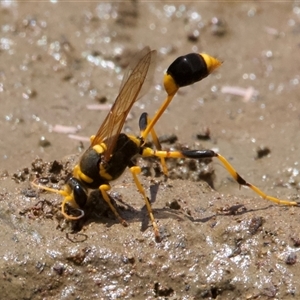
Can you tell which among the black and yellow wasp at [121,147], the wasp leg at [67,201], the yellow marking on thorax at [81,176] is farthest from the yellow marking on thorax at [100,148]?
the wasp leg at [67,201]

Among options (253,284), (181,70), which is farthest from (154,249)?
(181,70)

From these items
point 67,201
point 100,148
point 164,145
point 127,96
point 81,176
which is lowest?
point 164,145

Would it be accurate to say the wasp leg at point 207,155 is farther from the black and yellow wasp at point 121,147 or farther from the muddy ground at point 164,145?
the muddy ground at point 164,145

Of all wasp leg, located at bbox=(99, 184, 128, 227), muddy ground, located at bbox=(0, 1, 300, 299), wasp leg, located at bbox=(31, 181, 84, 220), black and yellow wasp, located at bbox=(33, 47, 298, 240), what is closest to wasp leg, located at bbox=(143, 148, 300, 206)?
black and yellow wasp, located at bbox=(33, 47, 298, 240)

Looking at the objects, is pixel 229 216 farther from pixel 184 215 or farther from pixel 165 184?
pixel 165 184

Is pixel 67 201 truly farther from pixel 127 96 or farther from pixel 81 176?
pixel 127 96

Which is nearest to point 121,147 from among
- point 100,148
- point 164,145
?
point 100,148
